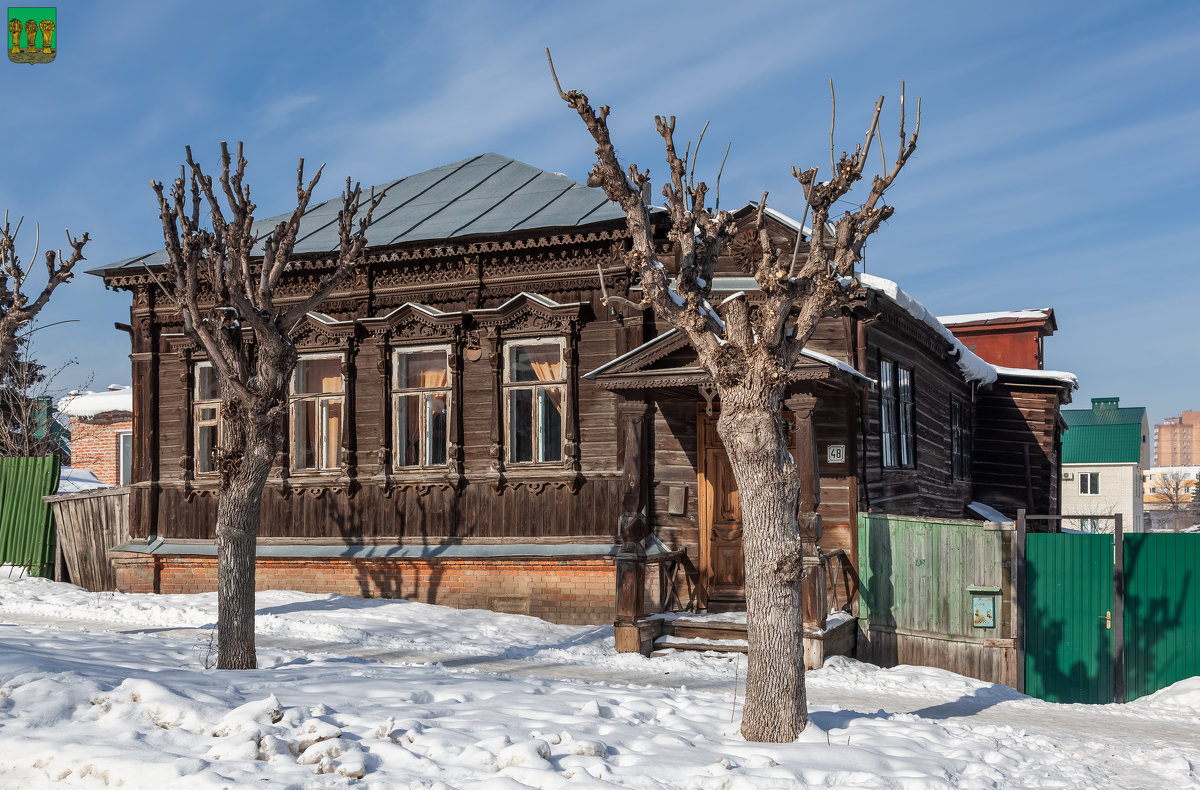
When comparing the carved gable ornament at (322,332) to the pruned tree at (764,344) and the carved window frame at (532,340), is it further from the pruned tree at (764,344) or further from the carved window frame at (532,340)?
the pruned tree at (764,344)

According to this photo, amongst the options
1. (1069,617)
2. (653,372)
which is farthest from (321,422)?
(1069,617)

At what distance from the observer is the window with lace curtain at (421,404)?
1539 cm

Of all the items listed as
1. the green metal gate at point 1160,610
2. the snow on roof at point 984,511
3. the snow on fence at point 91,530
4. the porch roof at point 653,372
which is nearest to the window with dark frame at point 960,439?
the snow on roof at point 984,511

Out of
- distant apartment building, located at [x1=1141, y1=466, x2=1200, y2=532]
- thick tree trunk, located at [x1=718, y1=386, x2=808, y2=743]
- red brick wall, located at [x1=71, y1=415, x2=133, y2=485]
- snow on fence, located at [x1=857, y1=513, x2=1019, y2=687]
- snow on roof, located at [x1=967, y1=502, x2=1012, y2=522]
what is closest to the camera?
thick tree trunk, located at [x1=718, y1=386, x2=808, y2=743]

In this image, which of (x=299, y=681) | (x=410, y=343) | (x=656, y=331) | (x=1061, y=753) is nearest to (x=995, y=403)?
(x=656, y=331)

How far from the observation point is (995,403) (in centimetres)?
2164

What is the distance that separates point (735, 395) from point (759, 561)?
3.80 ft

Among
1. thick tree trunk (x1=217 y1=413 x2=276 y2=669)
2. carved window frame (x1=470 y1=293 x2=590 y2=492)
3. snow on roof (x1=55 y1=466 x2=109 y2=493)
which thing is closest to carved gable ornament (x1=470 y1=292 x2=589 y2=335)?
carved window frame (x1=470 y1=293 x2=590 y2=492)

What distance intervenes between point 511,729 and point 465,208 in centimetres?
1087

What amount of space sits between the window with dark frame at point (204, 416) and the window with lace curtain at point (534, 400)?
486 cm

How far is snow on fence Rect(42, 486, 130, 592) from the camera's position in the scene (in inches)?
678

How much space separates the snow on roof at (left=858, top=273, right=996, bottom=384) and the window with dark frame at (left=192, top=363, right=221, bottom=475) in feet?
32.2

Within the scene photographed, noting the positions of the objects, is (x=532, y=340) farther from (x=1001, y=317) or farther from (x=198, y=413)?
(x=1001, y=317)

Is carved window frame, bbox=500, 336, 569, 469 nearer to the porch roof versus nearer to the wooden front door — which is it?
the wooden front door
